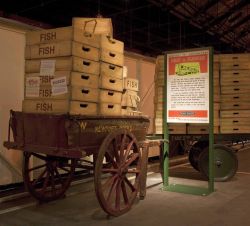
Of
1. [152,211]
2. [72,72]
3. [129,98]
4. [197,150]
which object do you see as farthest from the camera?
[197,150]

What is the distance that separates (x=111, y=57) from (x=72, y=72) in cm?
80

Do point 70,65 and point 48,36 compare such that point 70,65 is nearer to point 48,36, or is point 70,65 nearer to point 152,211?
point 48,36

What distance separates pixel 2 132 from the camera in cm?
589

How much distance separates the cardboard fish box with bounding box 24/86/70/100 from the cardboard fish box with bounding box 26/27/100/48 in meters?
0.62

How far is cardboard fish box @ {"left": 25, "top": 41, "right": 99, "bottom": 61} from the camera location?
15.0 ft

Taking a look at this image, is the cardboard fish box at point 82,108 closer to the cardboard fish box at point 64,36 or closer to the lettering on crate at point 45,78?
the lettering on crate at point 45,78

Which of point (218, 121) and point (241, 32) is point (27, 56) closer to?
point (218, 121)

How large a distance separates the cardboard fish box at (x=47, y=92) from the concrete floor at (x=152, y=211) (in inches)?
60.6

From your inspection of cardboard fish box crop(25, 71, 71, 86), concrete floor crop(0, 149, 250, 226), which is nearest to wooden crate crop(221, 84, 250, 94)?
concrete floor crop(0, 149, 250, 226)

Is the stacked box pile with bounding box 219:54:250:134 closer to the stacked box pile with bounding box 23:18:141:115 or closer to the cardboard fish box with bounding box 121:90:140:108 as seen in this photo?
the cardboard fish box with bounding box 121:90:140:108

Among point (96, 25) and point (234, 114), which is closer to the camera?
point (96, 25)

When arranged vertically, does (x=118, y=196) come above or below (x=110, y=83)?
below

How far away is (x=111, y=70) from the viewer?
513 centimetres

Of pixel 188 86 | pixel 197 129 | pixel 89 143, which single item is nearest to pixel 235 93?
pixel 197 129
